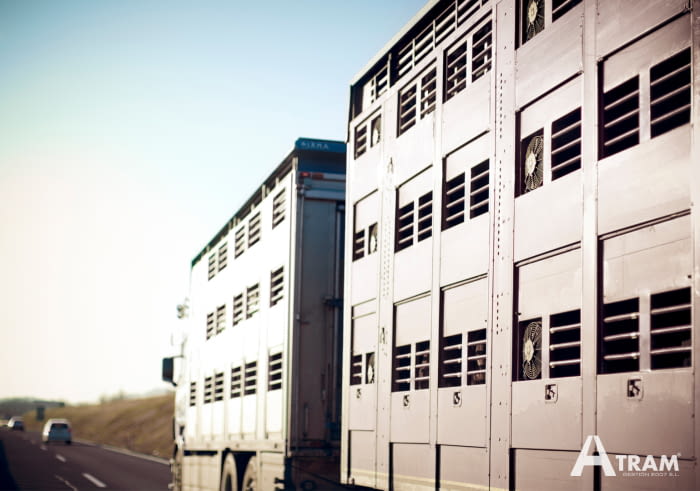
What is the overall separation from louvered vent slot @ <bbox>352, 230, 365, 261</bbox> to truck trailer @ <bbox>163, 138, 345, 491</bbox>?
171 centimetres

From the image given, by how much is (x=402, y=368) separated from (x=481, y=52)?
2.76 metres

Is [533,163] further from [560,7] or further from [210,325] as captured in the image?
[210,325]

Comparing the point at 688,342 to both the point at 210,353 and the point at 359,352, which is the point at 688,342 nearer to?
the point at 359,352

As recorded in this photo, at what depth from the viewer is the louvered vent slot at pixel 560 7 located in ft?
20.4

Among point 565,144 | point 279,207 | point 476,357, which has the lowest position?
point 476,357

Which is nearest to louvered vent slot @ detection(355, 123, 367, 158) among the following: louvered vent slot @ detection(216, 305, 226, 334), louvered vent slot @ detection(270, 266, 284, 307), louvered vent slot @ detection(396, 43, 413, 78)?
louvered vent slot @ detection(396, 43, 413, 78)

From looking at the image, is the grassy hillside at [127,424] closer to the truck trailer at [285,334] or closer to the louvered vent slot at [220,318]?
the louvered vent slot at [220,318]

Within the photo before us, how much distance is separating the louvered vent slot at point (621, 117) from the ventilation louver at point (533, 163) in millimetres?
785

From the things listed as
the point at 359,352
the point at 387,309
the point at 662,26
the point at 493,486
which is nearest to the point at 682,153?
the point at 662,26

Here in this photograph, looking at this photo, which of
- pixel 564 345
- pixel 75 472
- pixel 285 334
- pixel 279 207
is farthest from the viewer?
pixel 75 472

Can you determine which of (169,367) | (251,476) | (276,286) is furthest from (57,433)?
(276,286)

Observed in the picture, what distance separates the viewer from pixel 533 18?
6711 mm

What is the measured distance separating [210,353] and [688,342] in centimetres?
1281

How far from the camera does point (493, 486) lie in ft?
21.3
